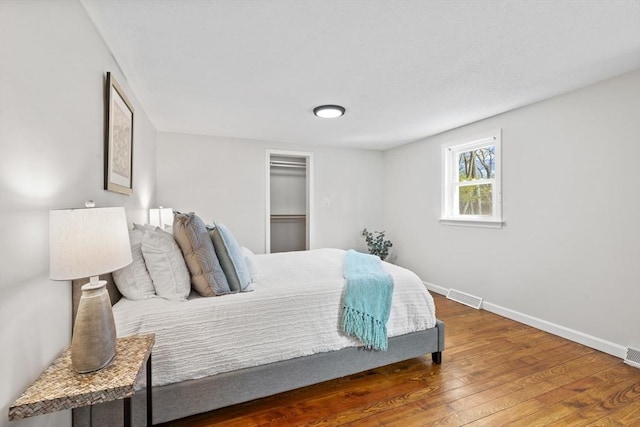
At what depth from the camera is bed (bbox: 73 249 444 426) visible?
5.23ft

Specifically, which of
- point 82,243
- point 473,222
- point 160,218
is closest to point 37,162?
point 82,243

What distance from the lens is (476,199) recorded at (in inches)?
149

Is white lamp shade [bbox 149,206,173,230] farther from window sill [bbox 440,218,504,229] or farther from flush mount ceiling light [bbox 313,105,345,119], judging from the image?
window sill [bbox 440,218,504,229]

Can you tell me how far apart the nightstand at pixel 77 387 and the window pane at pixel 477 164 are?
3827 mm

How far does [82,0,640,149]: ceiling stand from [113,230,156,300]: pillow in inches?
55.3

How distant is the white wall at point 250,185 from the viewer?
13.7 ft

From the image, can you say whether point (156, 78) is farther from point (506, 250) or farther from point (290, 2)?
point (506, 250)

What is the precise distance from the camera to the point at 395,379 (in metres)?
2.14

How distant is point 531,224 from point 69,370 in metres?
3.73

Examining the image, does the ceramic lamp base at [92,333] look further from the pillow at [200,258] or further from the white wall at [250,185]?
the white wall at [250,185]

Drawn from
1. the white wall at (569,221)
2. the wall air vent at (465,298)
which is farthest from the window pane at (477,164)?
the wall air vent at (465,298)

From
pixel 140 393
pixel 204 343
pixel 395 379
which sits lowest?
pixel 395 379

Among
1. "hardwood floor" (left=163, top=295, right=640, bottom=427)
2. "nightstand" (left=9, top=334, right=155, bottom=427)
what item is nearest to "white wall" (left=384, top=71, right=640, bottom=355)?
"hardwood floor" (left=163, top=295, right=640, bottom=427)

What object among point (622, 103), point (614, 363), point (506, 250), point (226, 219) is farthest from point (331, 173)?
point (614, 363)
